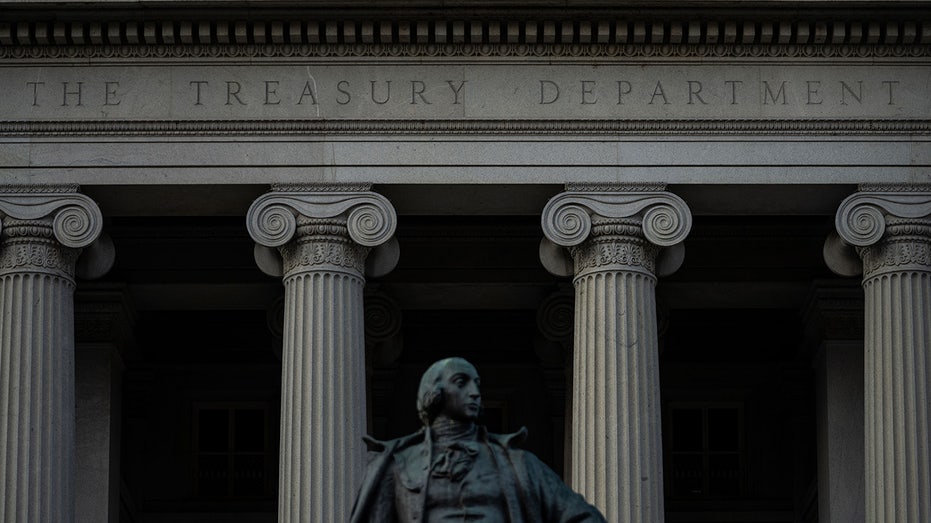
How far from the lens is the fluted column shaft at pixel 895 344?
46406mm

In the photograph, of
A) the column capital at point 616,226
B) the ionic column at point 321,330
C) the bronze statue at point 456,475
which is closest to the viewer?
the bronze statue at point 456,475

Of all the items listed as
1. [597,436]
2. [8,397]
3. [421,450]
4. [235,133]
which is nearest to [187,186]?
[235,133]

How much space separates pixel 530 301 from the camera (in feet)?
178

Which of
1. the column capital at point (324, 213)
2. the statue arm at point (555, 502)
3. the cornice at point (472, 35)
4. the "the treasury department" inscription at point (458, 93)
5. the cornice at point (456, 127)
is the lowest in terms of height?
the statue arm at point (555, 502)

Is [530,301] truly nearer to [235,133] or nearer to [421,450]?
[235,133]

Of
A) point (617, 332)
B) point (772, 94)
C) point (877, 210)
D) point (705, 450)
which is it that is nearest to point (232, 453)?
point (705, 450)

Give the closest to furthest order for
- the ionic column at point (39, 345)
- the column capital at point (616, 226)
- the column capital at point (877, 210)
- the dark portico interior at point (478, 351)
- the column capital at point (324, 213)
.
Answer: the ionic column at point (39, 345) → the column capital at point (324, 213) → the column capital at point (616, 226) → the column capital at point (877, 210) → the dark portico interior at point (478, 351)

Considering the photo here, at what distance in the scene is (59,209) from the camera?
47.6m

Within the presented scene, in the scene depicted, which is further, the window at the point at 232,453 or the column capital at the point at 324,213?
the window at the point at 232,453

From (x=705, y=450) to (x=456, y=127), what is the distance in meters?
13.6

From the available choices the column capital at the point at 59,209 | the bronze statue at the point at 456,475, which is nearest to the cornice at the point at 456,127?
the column capital at the point at 59,209

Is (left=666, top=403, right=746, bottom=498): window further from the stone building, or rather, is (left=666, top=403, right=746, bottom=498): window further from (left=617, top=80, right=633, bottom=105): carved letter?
(left=617, top=80, right=633, bottom=105): carved letter

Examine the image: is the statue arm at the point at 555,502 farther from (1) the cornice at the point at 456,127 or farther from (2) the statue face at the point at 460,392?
(1) the cornice at the point at 456,127

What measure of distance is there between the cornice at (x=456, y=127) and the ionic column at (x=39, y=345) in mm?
1035
